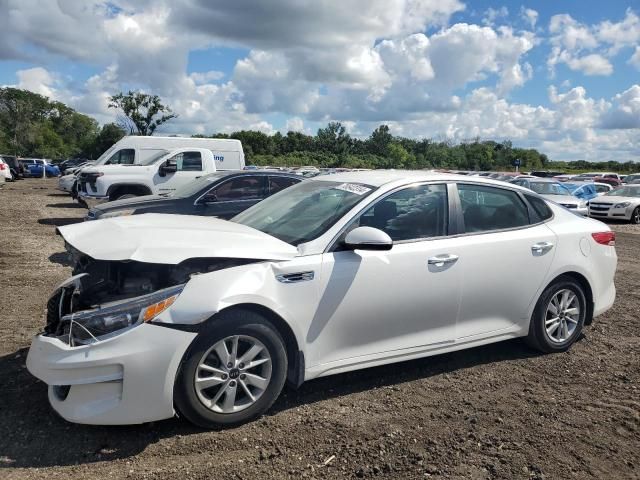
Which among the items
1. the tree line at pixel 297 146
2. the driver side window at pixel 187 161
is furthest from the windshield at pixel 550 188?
the tree line at pixel 297 146

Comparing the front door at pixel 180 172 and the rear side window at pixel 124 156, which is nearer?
the front door at pixel 180 172

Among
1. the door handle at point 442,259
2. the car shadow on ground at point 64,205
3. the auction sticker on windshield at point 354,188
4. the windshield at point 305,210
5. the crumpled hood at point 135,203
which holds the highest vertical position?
the auction sticker on windshield at point 354,188

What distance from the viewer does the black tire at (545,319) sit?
4820 mm

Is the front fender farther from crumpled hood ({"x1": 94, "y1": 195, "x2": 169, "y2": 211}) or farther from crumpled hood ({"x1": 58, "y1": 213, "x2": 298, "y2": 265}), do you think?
crumpled hood ({"x1": 94, "y1": 195, "x2": 169, "y2": 211})

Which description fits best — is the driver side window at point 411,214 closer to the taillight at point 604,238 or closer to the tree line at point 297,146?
the taillight at point 604,238

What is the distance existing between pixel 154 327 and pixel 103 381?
0.40m

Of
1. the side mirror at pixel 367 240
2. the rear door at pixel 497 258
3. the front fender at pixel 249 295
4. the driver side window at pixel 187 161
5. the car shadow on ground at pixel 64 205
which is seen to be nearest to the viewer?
the front fender at pixel 249 295

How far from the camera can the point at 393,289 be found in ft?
Result: 13.0

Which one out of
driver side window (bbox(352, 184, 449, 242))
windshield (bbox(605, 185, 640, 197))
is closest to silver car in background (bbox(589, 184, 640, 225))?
windshield (bbox(605, 185, 640, 197))

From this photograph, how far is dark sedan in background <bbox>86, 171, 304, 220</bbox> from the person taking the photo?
30.2ft

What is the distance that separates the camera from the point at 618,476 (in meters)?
3.11

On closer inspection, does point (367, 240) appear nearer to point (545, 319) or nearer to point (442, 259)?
point (442, 259)

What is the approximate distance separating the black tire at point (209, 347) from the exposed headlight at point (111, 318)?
311 millimetres

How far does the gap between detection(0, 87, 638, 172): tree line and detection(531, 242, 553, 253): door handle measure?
2710 inches
